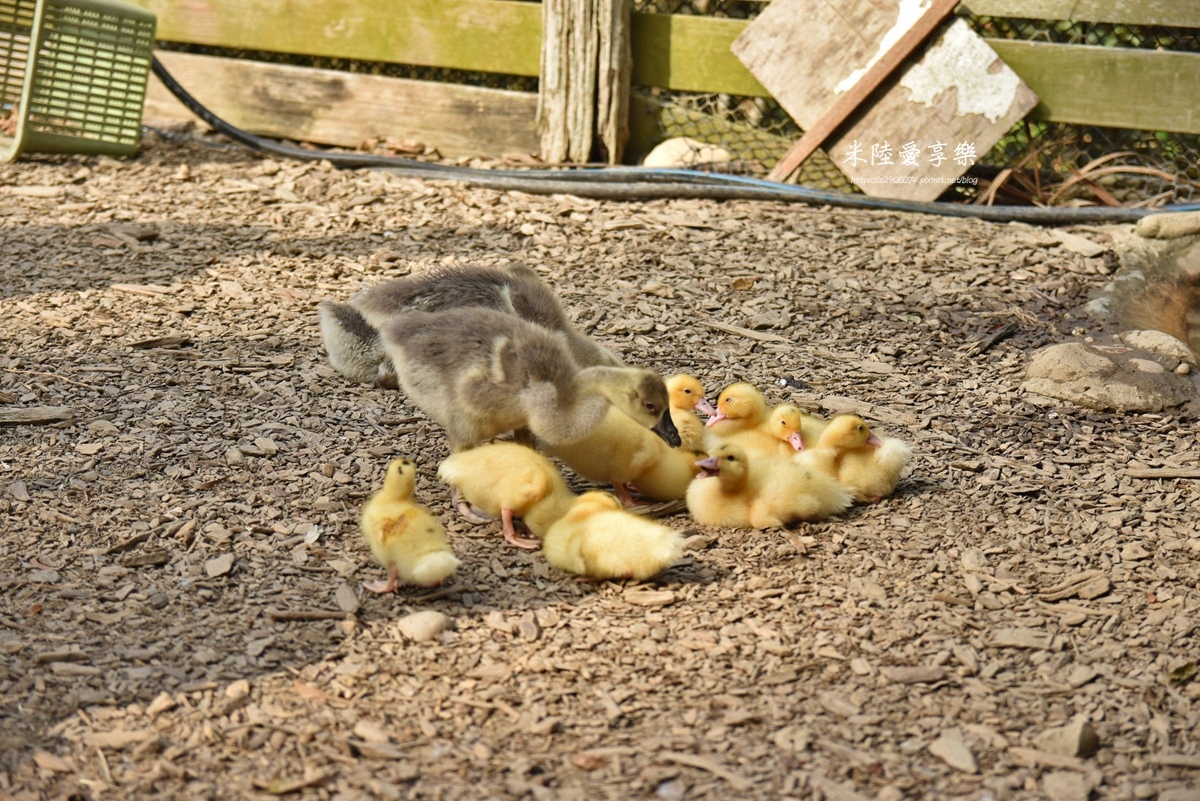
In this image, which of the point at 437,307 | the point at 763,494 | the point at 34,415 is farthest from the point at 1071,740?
the point at 34,415

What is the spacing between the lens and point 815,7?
7.51 meters

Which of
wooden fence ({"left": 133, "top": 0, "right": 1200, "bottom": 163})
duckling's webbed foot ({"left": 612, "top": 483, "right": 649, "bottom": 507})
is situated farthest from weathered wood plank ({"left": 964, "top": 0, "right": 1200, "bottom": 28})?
duckling's webbed foot ({"left": 612, "top": 483, "right": 649, "bottom": 507})

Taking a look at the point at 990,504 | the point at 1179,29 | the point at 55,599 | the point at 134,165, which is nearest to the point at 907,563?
the point at 990,504

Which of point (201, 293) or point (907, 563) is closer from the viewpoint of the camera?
point (907, 563)

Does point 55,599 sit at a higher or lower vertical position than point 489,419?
lower

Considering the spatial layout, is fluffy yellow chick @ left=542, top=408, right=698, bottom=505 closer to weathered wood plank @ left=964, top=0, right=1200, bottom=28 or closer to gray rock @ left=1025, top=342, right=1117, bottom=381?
gray rock @ left=1025, top=342, right=1117, bottom=381

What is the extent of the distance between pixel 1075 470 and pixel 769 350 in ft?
5.17

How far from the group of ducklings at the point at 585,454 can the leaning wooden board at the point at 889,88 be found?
3400 millimetres

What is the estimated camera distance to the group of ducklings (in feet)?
12.3

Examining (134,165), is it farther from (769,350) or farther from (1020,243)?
(1020,243)

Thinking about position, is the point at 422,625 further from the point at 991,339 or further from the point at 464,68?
the point at 464,68

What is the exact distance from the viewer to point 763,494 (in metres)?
4.16

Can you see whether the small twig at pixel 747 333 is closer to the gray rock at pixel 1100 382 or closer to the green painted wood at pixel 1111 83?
the gray rock at pixel 1100 382

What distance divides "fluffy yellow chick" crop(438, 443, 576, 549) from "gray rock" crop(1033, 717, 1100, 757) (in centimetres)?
168
